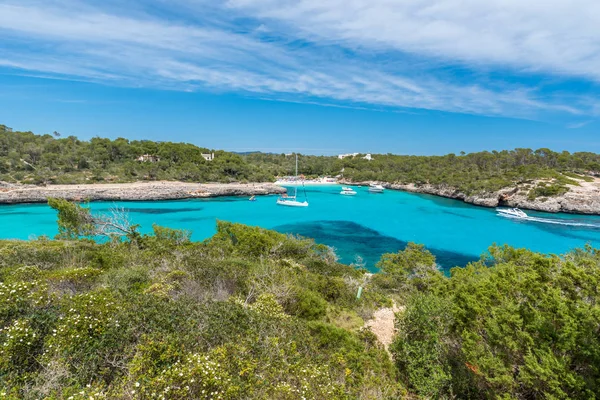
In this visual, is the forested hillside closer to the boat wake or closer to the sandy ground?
the boat wake

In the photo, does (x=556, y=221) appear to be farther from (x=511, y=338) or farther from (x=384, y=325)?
(x=511, y=338)

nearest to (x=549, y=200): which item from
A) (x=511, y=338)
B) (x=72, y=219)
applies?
(x=511, y=338)

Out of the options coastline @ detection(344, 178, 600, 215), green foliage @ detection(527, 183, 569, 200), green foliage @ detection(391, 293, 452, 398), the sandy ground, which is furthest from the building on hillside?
green foliage @ detection(527, 183, 569, 200)

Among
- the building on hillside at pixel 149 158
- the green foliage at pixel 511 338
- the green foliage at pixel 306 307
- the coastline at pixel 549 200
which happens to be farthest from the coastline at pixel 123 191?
the green foliage at pixel 511 338

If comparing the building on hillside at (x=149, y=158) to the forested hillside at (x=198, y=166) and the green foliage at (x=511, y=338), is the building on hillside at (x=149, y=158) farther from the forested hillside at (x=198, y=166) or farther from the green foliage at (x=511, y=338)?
the green foliage at (x=511, y=338)

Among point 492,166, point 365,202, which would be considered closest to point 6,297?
point 365,202

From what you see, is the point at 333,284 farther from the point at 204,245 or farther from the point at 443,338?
the point at 204,245
